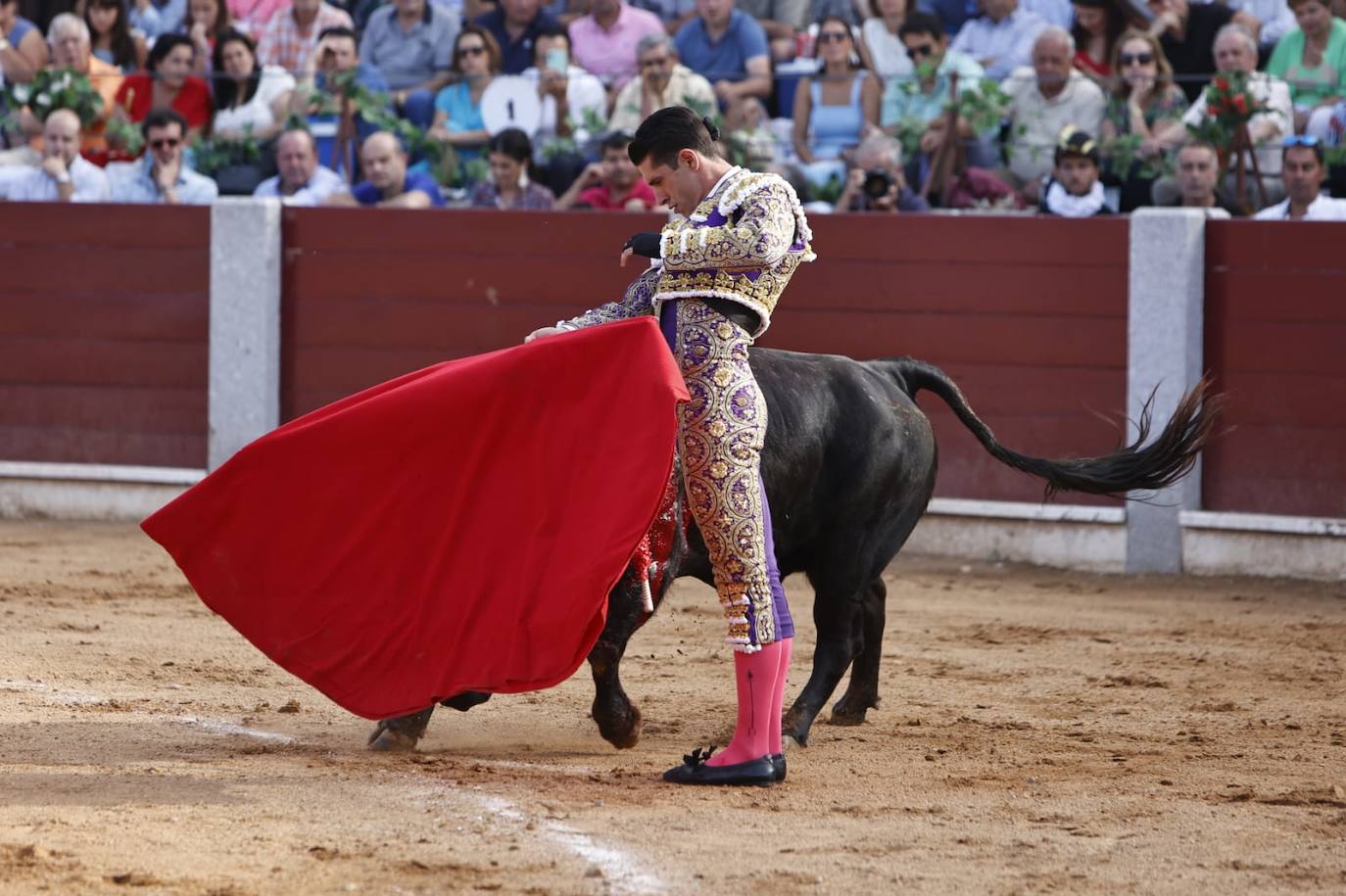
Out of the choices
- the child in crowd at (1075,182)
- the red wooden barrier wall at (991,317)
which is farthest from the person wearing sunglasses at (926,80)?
the red wooden barrier wall at (991,317)

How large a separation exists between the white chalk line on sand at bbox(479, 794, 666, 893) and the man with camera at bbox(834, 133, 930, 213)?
14.1 feet

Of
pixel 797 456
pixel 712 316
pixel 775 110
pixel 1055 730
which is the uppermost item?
pixel 775 110

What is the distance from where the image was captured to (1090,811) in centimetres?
340

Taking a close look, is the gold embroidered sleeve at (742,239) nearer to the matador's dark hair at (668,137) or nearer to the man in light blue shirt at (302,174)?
the matador's dark hair at (668,137)

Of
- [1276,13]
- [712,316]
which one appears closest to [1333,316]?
[1276,13]

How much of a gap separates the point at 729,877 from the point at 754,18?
260 inches

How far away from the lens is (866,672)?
14.1ft

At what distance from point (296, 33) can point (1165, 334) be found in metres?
4.64

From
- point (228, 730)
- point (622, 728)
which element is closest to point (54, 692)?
point (228, 730)

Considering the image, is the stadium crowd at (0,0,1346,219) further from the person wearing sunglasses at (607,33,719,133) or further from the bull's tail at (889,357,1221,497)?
the bull's tail at (889,357,1221,497)

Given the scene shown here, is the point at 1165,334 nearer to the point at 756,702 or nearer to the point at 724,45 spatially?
the point at 724,45

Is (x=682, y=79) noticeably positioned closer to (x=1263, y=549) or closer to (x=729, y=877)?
(x=1263, y=549)

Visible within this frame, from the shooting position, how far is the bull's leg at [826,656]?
13.0ft

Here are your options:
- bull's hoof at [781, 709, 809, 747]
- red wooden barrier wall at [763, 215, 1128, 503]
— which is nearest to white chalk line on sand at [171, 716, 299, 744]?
bull's hoof at [781, 709, 809, 747]
